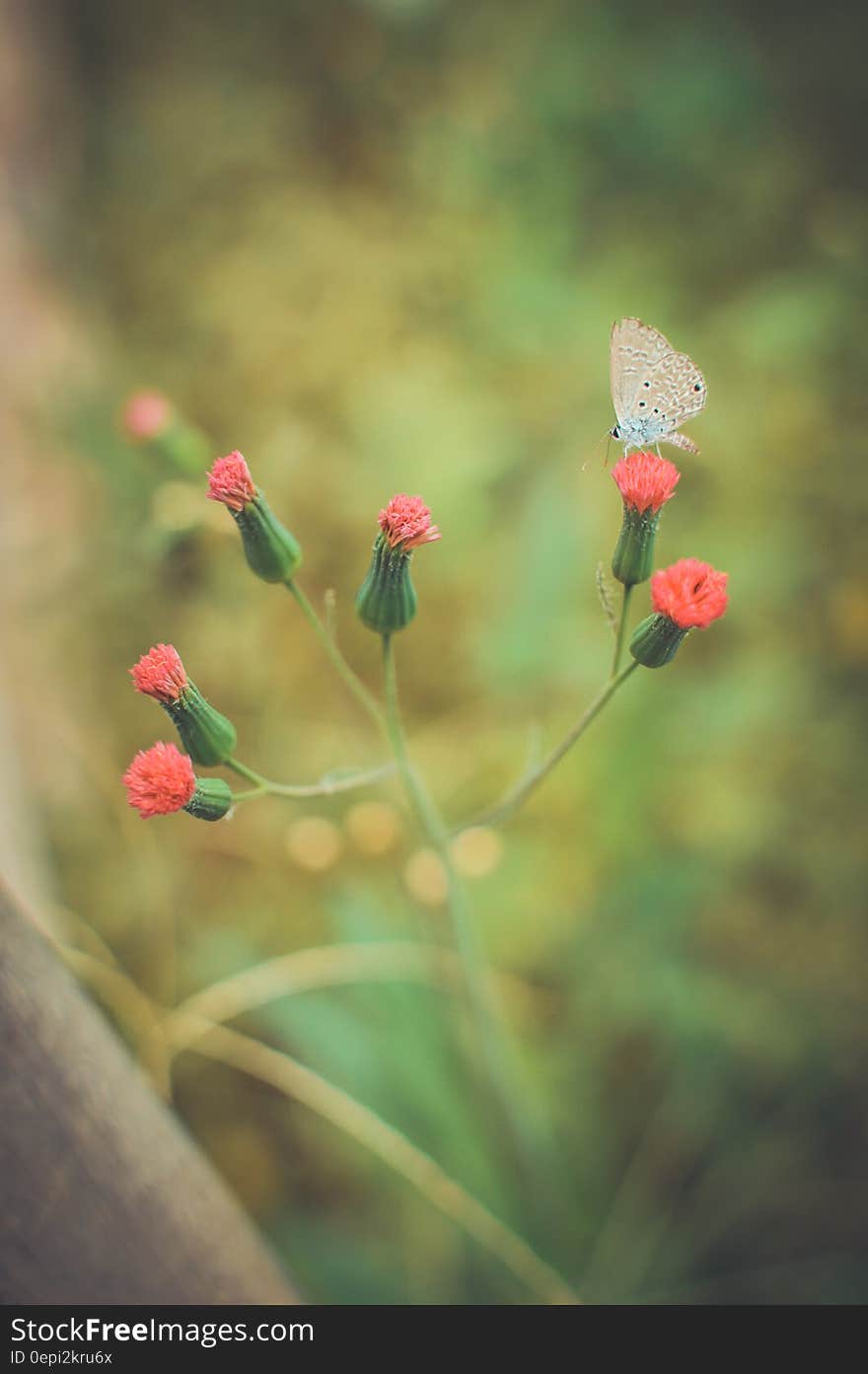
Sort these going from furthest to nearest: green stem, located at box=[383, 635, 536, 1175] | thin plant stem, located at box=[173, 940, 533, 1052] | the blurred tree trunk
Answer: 1. thin plant stem, located at box=[173, 940, 533, 1052]
2. green stem, located at box=[383, 635, 536, 1175]
3. the blurred tree trunk

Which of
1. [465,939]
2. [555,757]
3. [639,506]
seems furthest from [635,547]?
[465,939]

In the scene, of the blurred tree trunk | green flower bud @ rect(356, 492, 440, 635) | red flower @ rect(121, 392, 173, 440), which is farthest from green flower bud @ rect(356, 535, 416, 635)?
red flower @ rect(121, 392, 173, 440)

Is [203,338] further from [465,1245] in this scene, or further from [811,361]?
[465,1245]

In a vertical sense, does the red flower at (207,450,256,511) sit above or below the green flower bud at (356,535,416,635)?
above

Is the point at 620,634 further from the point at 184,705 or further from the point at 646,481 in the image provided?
the point at 184,705

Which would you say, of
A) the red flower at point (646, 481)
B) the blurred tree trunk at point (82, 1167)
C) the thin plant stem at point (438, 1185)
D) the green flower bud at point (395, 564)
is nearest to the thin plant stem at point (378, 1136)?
the thin plant stem at point (438, 1185)

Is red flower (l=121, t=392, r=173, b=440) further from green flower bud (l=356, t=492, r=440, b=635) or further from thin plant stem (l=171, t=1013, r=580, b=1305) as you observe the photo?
thin plant stem (l=171, t=1013, r=580, b=1305)
